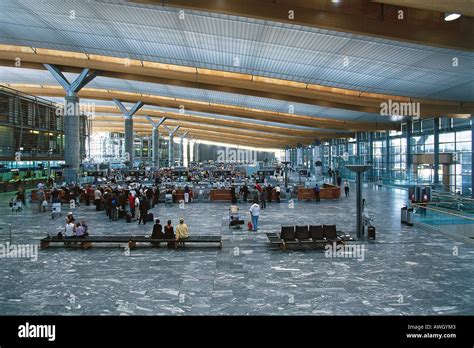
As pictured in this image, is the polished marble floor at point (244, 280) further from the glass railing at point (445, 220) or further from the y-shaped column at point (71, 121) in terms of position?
the y-shaped column at point (71, 121)

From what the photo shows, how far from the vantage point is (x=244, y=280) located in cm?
876

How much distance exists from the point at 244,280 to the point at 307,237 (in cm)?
412

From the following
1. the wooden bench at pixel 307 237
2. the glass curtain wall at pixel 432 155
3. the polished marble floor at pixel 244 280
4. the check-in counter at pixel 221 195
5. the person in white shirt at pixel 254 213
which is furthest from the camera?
the glass curtain wall at pixel 432 155

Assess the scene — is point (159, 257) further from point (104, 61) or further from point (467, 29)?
point (104, 61)

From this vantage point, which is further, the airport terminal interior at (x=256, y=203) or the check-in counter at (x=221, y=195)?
the check-in counter at (x=221, y=195)

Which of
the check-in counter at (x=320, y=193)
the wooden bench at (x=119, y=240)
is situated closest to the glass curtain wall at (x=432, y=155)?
the check-in counter at (x=320, y=193)

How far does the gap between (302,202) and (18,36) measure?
19.6 meters

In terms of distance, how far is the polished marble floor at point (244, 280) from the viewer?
7102mm

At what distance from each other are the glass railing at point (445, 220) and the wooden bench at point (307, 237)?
184 inches

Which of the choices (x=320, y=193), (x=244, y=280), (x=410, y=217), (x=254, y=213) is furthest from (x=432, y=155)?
(x=244, y=280)
